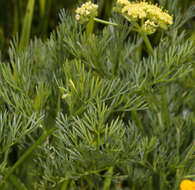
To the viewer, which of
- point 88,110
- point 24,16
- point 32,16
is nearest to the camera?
point 88,110

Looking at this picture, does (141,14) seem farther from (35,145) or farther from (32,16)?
(32,16)

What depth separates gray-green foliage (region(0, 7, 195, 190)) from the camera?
537mm

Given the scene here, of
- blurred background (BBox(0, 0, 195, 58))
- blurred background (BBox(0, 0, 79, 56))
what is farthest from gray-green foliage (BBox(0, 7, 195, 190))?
blurred background (BBox(0, 0, 79, 56))

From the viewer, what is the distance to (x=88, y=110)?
0.54 meters

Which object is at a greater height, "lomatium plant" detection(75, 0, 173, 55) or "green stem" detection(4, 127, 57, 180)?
"lomatium plant" detection(75, 0, 173, 55)

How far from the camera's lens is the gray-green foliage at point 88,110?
537mm

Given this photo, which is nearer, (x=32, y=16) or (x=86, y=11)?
(x=86, y=11)

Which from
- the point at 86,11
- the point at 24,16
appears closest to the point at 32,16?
the point at 24,16

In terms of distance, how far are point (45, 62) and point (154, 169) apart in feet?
1.05

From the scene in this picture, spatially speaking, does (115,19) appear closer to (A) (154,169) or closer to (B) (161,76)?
(B) (161,76)

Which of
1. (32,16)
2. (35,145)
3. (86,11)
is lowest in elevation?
(35,145)

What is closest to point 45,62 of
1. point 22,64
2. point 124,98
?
point 22,64

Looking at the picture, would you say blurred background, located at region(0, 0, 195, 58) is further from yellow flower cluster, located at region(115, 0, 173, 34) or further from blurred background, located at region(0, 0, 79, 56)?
yellow flower cluster, located at region(115, 0, 173, 34)

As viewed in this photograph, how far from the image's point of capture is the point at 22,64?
0.60m
